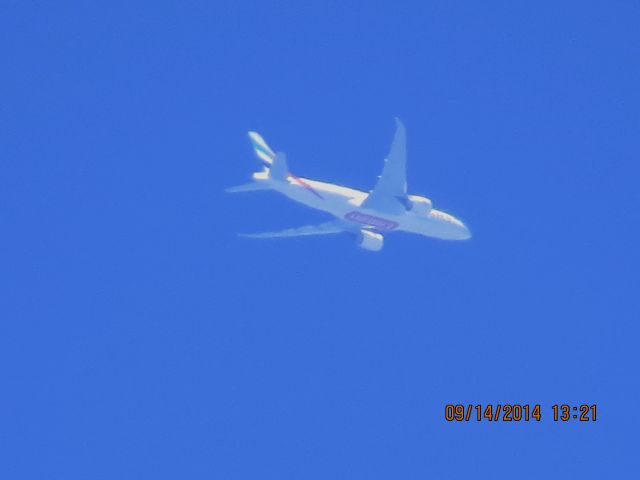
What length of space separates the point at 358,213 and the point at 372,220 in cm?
120

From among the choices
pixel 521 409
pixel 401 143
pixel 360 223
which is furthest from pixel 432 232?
pixel 521 409

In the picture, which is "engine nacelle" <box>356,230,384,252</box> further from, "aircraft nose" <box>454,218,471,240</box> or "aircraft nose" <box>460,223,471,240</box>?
"aircraft nose" <box>460,223,471,240</box>

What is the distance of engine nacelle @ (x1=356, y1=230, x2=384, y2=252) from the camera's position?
245ft

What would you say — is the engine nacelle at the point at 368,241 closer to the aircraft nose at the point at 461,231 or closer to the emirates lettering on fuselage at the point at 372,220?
the emirates lettering on fuselage at the point at 372,220

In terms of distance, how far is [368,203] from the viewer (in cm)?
7069

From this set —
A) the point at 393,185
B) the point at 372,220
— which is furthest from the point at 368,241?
the point at 393,185

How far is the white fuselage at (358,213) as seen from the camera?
69375 mm

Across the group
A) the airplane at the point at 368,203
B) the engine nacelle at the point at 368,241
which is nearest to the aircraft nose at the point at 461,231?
the airplane at the point at 368,203

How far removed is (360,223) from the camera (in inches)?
2891

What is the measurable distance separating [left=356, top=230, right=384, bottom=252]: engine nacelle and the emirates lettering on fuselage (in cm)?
140

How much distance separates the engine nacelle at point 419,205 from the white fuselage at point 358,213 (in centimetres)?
22

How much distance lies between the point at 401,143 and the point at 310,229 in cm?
1120

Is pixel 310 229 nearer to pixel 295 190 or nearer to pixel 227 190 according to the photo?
pixel 295 190

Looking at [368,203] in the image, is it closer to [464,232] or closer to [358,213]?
[358,213]
